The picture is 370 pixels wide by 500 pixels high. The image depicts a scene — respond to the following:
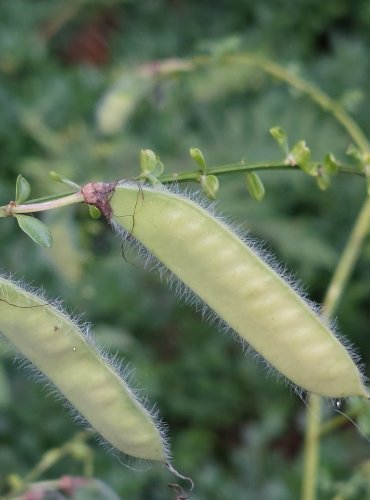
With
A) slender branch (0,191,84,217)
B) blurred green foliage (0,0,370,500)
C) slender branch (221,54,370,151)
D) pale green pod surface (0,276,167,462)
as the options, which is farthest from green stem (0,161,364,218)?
blurred green foliage (0,0,370,500)

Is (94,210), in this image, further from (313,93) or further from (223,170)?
(313,93)

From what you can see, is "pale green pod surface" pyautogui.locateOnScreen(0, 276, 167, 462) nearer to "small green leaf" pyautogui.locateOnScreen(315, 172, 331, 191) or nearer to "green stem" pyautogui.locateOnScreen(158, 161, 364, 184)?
"green stem" pyautogui.locateOnScreen(158, 161, 364, 184)

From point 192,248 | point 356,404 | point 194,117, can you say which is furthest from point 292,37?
point 192,248

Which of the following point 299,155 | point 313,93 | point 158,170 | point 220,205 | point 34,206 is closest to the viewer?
point 34,206

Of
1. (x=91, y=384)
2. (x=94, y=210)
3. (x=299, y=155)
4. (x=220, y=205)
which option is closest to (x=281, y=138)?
(x=299, y=155)

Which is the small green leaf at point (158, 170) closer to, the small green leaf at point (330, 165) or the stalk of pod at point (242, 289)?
the stalk of pod at point (242, 289)
